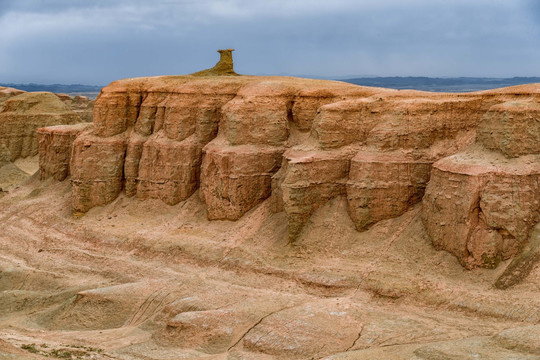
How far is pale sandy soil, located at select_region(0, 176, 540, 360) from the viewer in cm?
2609

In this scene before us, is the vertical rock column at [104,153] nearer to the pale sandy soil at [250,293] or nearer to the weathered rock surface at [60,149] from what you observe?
the pale sandy soil at [250,293]

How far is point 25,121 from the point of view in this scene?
205 feet

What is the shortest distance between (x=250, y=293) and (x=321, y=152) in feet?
23.9

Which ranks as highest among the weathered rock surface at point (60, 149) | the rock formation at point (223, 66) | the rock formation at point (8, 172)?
the rock formation at point (223, 66)

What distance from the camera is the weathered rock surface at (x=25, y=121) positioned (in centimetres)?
6188

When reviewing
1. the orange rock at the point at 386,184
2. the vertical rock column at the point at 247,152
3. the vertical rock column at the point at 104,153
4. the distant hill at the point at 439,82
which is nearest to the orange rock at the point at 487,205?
the orange rock at the point at 386,184

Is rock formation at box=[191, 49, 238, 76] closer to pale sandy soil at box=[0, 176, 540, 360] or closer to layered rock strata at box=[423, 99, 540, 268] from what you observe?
pale sandy soil at box=[0, 176, 540, 360]

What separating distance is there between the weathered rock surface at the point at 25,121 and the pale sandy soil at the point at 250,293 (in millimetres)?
21488

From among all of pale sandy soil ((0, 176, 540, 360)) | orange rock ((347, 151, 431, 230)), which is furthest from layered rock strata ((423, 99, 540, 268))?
orange rock ((347, 151, 431, 230))

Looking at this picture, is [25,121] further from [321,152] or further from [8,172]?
[321,152]

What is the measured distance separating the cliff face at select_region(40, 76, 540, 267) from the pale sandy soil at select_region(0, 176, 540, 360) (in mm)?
1025

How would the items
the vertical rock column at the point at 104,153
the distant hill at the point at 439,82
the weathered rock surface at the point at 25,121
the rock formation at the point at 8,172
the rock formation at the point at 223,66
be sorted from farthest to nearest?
the distant hill at the point at 439,82
the weathered rock surface at the point at 25,121
the rock formation at the point at 8,172
the rock formation at the point at 223,66
the vertical rock column at the point at 104,153

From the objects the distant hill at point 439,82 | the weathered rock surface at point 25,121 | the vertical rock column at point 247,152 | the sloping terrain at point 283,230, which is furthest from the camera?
the distant hill at point 439,82

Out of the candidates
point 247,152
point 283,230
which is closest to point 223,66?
point 247,152
